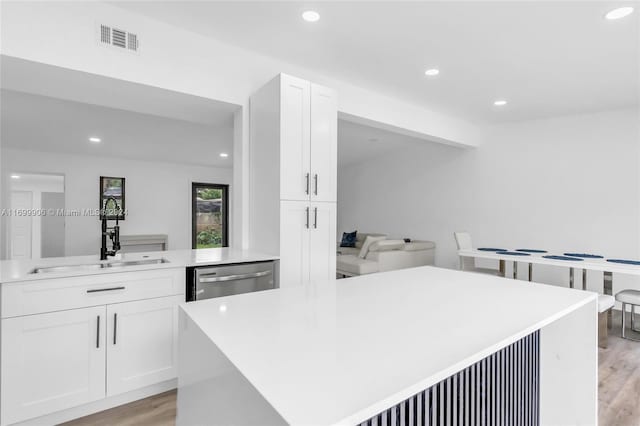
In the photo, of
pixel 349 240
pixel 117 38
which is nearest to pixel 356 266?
pixel 349 240

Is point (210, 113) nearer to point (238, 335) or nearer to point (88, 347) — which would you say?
point (88, 347)

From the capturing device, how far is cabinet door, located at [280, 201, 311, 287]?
8.47 ft

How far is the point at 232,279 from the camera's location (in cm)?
234

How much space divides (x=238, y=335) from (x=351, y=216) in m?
7.70

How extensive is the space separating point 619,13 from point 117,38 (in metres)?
3.54

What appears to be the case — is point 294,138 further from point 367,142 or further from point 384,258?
point 367,142

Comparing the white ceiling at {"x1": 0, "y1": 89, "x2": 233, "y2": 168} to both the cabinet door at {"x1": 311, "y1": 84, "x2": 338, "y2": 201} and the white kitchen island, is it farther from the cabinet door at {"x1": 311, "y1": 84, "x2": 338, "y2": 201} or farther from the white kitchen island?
the white kitchen island

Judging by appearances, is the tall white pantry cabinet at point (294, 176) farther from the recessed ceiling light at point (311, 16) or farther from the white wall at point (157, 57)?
the recessed ceiling light at point (311, 16)

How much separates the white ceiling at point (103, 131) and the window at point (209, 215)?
3.41ft

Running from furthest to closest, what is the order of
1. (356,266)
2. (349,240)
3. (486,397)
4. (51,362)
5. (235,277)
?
(349,240), (356,266), (235,277), (51,362), (486,397)

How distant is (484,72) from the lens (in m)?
3.36

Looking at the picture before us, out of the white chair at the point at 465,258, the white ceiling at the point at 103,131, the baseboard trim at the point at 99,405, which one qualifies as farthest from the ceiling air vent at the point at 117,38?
the white chair at the point at 465,258

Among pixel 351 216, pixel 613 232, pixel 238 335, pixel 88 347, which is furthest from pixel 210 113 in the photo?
pixel 351 216

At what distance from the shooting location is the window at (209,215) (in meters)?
7.30
